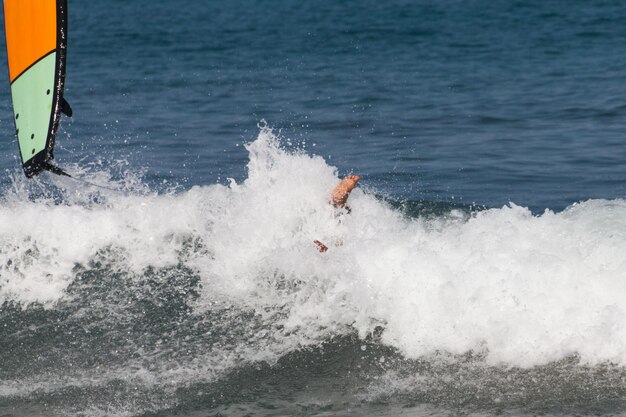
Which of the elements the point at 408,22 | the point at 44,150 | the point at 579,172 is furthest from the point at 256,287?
the point at 408,22

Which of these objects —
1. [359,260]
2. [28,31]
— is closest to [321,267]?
[359,260]

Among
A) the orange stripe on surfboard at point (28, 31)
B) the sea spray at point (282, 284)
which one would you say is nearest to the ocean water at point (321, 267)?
the sea spray at point (282, 284)

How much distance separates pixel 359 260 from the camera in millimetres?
8180

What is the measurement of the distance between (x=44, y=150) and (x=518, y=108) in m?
11.1

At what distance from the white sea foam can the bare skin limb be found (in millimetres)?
88

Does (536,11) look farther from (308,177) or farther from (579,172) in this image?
(308,177)

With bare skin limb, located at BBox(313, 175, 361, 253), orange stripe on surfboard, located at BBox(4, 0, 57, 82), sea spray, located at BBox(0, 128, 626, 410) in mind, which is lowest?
sea spray, located at BBox(0, 128, 626, 410)

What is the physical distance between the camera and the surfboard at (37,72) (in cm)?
633

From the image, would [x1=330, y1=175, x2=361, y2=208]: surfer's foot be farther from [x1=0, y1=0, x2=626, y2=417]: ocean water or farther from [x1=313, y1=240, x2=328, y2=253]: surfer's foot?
[x1=313, y1=240, x2=328, y2=253]: surfer's foot

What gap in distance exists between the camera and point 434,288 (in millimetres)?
7867

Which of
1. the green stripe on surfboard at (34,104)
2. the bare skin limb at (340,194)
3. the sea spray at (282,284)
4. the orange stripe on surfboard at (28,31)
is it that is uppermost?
the orange stripe on surfboard at (28,31)

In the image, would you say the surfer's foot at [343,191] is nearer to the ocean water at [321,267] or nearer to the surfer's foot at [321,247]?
the ocean water at [321,267]

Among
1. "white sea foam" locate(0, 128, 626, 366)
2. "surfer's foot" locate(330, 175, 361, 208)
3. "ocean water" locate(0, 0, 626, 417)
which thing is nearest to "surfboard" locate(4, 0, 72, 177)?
"ocean water" locate(0, 0, 626, 417)

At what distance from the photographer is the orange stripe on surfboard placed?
640cm
